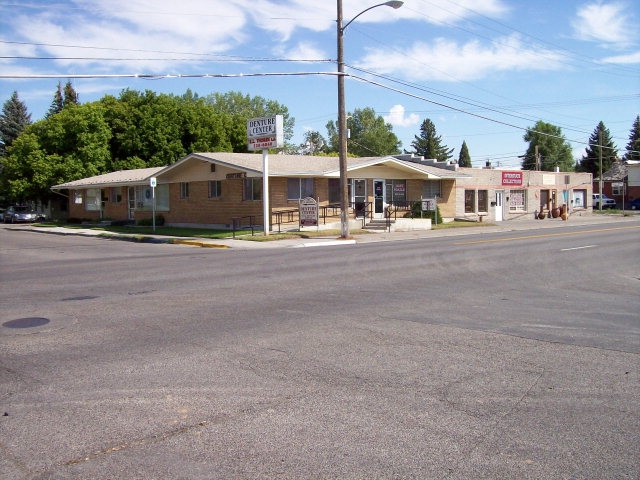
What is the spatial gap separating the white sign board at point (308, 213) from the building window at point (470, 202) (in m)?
17.9

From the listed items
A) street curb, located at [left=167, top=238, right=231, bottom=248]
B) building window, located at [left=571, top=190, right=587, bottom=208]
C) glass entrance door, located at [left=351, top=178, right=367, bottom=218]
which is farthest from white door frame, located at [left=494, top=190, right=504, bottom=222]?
street curb, located at [left=167, top=238, right=231, bottom=248]

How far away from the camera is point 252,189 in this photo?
3128 centimetres

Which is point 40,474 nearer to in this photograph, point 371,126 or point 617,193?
point 617,193

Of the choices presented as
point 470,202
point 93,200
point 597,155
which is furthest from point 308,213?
point 597,155

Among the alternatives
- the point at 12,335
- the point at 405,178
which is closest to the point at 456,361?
the point at 12,335

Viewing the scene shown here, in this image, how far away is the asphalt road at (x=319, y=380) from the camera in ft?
14.0

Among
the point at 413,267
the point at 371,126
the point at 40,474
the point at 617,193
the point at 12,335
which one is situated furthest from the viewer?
the point at 371,126

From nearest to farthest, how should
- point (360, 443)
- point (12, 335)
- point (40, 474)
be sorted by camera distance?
point (40, 474) < point (360, 443) < point (12, 335)

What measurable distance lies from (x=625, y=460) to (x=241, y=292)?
322 inches

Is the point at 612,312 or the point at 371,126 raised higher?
the point at 371,126

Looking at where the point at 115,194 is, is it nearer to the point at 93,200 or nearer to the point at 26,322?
the point at 93,200

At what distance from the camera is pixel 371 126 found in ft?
349

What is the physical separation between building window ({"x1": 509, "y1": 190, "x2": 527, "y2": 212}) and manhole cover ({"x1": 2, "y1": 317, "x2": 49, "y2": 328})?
138 feet

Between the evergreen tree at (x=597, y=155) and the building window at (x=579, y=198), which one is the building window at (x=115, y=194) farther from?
the evergreen tree at (x=597, y=155)
